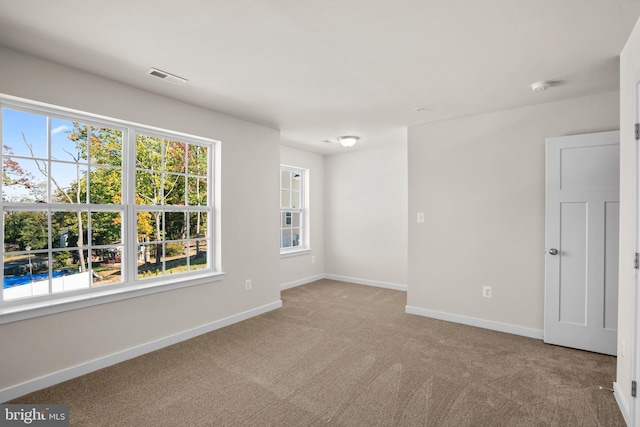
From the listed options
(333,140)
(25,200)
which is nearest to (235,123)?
(333,140)

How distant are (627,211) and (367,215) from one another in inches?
155

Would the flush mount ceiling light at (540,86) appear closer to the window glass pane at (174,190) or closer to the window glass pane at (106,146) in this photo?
the window glass pane at (174,190)

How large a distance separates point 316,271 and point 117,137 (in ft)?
13.6

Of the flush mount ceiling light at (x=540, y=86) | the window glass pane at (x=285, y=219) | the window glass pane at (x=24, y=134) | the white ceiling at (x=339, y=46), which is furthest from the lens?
the window glass pane at (x=285, y=219)

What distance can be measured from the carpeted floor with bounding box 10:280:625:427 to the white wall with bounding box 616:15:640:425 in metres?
0.29

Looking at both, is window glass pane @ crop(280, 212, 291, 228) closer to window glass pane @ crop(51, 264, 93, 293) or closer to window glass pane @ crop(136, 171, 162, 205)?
window glass pane @ crop(136, 171, 162, 205)

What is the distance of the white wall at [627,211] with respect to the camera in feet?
6.40

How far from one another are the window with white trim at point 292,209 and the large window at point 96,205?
6.89 ft

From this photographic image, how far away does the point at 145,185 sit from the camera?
3162 mm

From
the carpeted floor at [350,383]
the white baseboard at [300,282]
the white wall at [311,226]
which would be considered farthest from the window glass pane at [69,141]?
the white baseboard at [300,282]

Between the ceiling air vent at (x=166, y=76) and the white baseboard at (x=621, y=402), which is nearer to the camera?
the white baseboard at (x=621, y=402)

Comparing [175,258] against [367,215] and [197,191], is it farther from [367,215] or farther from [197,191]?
[367,215]

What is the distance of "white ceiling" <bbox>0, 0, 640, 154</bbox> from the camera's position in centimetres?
181

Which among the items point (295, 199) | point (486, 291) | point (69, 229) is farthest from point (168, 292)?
point (486, 291)
